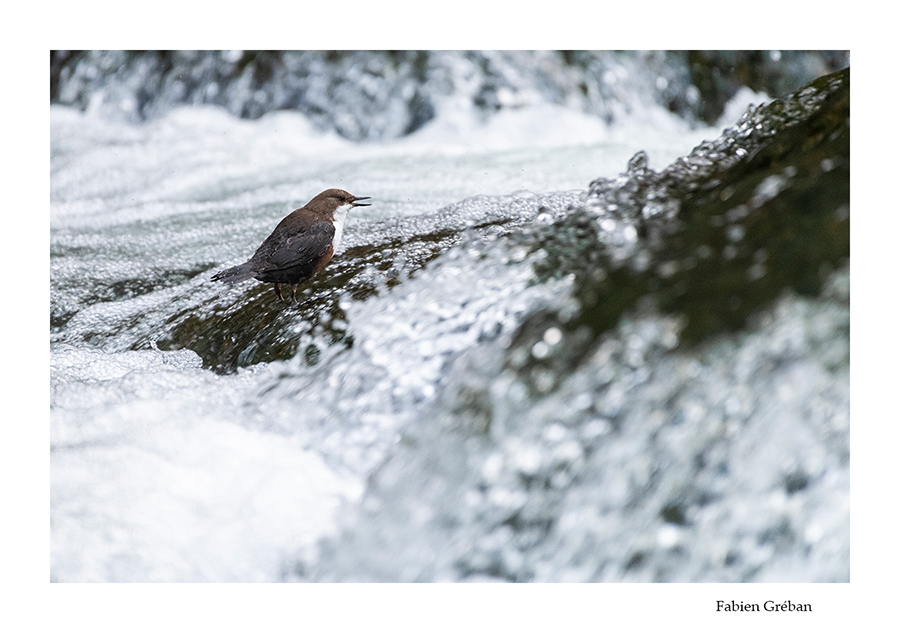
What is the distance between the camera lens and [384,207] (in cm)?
259

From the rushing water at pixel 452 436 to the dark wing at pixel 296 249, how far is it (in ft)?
0.33

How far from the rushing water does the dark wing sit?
0.10 metres

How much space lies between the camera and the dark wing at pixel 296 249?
5.95ft

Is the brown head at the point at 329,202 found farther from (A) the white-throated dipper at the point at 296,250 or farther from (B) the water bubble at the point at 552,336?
(B) the water bubble at the point at 552,336

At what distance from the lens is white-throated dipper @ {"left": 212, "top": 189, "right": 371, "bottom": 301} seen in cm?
181

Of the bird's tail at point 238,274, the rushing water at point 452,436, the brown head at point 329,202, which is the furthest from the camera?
the brown head at point 329,202

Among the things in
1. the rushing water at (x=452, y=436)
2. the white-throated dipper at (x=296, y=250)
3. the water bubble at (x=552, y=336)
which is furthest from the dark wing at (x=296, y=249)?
the water bubble at (x=552, y=336)

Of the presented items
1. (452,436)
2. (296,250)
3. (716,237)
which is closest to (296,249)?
(296,250)

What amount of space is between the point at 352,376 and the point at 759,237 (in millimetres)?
781

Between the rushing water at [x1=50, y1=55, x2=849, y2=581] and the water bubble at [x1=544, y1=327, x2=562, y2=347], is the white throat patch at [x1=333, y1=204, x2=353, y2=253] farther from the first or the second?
the water bubble at [x1=544, y1=327, x2=562, y2=347]

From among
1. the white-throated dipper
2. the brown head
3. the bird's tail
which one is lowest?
the bird's tail

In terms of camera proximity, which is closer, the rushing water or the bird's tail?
the rushing water

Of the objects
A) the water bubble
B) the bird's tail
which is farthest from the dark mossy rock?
the bird's tail
